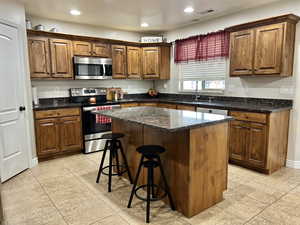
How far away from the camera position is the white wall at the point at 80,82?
4.36 metres

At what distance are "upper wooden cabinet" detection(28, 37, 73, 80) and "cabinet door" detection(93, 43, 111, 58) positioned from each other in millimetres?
535

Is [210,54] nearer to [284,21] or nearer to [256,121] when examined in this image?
[284,21]

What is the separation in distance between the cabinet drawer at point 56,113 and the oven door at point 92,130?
19 centimetres

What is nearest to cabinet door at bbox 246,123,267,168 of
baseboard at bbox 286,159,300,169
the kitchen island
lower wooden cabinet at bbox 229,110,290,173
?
lower wooden cabinet at bbox 229,110,290,173

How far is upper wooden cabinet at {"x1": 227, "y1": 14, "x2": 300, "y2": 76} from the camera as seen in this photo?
10.5 ft

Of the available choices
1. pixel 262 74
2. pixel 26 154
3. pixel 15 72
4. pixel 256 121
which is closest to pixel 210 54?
pixel 262 74

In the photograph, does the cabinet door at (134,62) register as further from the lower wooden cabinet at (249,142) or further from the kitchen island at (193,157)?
the kitchen island at (193,157)

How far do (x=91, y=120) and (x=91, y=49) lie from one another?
5.06 ft

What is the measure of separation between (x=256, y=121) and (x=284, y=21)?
1.53 m

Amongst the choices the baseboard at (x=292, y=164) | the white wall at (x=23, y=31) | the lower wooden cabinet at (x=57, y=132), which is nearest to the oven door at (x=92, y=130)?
the lower wooden cabinet at (x=57, y=132)

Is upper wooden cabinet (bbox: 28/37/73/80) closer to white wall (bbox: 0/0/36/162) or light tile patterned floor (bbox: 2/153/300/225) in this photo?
white wall (bbox: 0/0/36/162)

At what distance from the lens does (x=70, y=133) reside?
164 inches

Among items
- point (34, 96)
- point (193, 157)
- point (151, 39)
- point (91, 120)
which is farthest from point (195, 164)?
point (151, 39)

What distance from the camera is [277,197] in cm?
261
